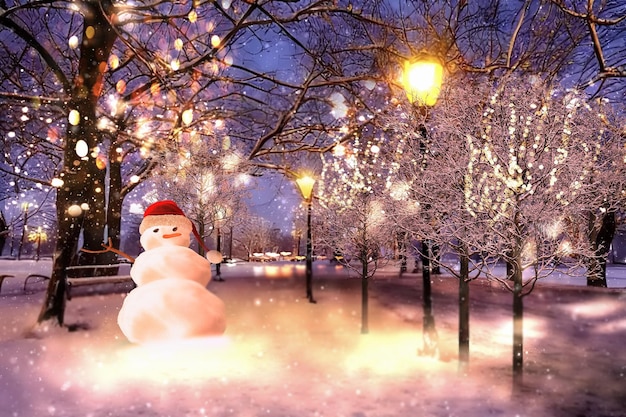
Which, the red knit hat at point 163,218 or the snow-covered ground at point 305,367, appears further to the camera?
the snow-covered ground at point 305,367

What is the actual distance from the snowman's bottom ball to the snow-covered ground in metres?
0.10

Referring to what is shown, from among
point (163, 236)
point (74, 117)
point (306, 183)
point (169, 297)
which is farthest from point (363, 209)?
point (169, 297)

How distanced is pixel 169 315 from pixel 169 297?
0.44ft

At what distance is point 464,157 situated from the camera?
30.4 feet

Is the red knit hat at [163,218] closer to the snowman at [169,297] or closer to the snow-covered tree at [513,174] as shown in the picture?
the snowman at [169,297]

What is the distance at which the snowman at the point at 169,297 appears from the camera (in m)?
3.45

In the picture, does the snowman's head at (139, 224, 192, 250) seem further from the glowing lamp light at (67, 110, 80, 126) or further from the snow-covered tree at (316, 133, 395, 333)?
the snow-covered tree at (316, 133, 395, 333)

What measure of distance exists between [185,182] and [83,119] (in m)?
10.4

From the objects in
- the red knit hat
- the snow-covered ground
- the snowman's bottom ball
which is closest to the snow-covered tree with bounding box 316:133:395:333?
the snow-covered ground

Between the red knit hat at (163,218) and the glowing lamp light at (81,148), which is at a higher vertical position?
the glowing lamp light at (81,148)

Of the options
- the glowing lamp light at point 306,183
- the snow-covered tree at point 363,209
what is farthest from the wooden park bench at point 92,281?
the snow-covered tree at point 363,209

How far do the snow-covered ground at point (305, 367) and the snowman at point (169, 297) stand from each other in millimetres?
136

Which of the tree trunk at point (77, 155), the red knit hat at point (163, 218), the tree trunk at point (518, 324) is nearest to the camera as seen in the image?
the red knit hat at point (163, 218)

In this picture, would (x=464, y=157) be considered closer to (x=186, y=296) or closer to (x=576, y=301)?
(x=186, y=296)
